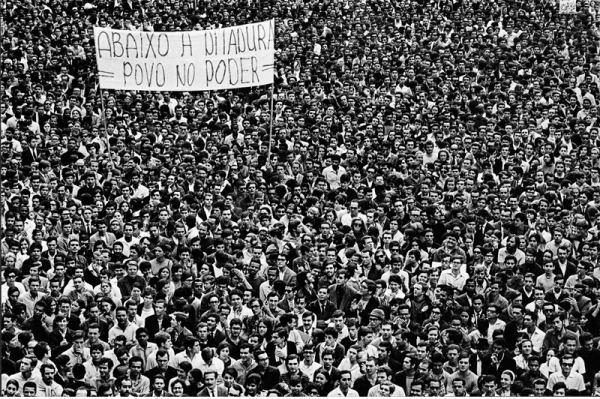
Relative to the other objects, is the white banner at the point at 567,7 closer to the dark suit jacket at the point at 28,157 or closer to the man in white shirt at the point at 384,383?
the dark suit jacket at the point at 28,157

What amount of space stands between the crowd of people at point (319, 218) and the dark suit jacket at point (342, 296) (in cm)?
4

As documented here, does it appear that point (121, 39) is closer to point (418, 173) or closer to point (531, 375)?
point (418, 173)

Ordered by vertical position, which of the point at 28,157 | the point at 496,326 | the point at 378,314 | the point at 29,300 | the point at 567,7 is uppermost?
the point at 567,7

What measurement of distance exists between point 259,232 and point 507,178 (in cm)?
312

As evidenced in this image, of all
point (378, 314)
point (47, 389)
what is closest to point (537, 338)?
→ point (378, 314)

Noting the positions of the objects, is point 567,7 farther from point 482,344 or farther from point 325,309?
point 482,344

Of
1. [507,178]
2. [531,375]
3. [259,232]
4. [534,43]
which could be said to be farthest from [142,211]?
[534,43]

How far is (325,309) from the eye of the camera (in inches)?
504

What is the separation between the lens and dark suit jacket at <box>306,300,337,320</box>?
41.8 feet

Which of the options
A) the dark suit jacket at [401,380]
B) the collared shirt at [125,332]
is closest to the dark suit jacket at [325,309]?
the dark suit jacket at [401,380]

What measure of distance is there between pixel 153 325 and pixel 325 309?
1573mm

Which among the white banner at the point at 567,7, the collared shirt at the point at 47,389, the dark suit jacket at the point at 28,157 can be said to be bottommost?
the dark suit jacket at the point at 28,157

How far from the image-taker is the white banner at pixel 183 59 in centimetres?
1702

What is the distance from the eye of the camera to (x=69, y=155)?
17.3 metres
